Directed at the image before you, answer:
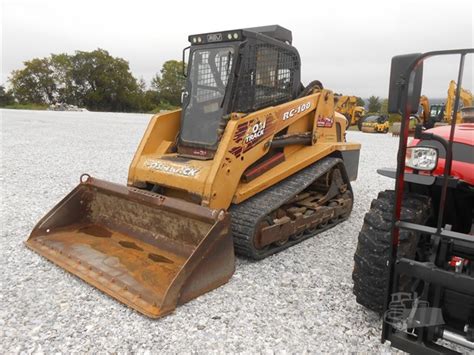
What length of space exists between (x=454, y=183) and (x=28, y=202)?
5.20m

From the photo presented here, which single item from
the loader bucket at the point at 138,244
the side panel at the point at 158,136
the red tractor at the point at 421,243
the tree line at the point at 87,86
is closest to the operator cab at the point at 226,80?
the side panel at the point at 158,136

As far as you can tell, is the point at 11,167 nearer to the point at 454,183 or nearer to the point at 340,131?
the point at 340,131

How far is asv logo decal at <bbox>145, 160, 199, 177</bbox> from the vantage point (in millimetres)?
3754

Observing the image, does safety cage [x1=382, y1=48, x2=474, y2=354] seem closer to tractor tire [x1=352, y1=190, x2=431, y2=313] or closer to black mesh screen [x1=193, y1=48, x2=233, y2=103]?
tractor tire [x1=352, y1=190, x2=431, y2=313]

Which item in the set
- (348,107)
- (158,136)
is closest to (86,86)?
(348,107)

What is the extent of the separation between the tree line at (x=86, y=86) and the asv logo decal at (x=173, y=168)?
43.0 metres

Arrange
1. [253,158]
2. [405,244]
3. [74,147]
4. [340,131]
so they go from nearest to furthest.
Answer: [405,244] → [253,158] → [340,131] → [74,147]

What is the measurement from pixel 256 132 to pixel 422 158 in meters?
1.90

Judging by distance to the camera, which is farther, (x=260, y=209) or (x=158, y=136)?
(x=158, y=136)

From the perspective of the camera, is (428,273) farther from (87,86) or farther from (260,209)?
(87,86)

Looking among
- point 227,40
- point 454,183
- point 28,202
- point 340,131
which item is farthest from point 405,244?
point 28,202

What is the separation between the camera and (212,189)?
3541 millimetres

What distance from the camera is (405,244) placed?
2.41 meters

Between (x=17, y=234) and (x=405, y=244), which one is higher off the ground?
(x=405, y=244)
